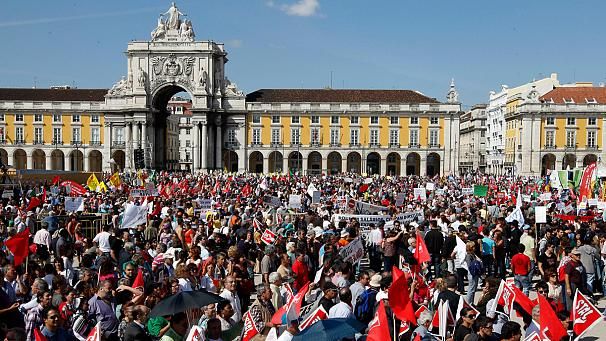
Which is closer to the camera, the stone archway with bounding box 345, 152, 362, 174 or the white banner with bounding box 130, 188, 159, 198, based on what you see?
the white banner with bounding box 130, 188, 159, 198

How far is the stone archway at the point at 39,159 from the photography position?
88188mm

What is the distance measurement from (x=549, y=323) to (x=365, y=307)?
268 centimetres

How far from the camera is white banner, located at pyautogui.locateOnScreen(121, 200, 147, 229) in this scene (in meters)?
18.9

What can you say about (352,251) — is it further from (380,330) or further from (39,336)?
(39,336)

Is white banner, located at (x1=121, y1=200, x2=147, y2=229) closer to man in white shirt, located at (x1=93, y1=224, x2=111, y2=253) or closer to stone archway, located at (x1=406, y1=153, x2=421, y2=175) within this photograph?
man in white shirt, located at (x1=93, y1=224, x2=111, y2=253)

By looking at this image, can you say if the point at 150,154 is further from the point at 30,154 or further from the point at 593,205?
the point at 593,205

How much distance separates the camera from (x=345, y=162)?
283ft

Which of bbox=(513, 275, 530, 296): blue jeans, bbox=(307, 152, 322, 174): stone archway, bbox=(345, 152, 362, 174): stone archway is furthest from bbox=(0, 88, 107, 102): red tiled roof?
bbox=(513, 275, 530, 296): blue jeans

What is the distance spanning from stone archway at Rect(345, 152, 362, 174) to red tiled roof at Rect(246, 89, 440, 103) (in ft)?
21.7

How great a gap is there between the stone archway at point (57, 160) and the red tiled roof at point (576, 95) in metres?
57.5

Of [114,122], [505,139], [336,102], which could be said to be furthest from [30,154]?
[505,139]

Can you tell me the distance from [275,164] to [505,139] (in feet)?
100

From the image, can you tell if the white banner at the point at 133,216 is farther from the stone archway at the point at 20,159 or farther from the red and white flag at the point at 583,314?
the stone archway at the point at 20,159

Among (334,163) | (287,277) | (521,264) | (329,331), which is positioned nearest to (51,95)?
(334,163)
